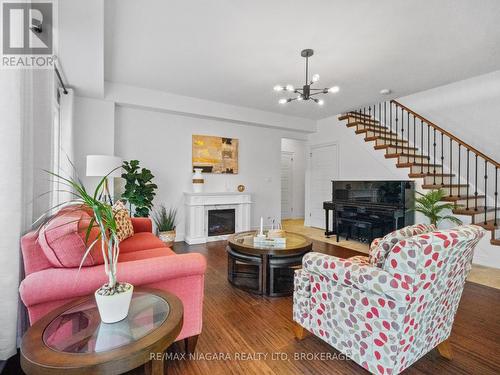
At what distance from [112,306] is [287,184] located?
23.8ft

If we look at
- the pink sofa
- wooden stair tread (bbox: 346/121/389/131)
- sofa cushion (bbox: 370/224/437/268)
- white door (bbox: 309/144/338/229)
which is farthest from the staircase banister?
the pink sofa

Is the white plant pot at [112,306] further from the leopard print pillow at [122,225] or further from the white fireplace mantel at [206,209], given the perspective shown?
the white fireplace mantel at [206,209]

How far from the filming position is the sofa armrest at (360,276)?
1.29m

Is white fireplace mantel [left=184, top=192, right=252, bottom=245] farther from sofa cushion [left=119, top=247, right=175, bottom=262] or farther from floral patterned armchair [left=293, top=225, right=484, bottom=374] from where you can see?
floral patterned armchair [left=293, top=225, right=484, bottom=374]

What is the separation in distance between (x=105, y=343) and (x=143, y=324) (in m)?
0.17

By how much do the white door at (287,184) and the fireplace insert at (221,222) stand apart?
3.03 metres

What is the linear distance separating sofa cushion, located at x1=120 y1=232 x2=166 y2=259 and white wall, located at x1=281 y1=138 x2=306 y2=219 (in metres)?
5.95

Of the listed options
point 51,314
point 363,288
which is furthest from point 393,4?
point 51,314

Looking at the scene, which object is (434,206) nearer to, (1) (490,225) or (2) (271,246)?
(1) (490,225)

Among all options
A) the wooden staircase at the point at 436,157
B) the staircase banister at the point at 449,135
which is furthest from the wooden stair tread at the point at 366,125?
the staircase banister at the point at 449,135

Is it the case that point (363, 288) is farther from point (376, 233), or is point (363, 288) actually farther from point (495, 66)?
point (495, 66)

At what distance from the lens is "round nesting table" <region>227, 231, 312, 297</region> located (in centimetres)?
262

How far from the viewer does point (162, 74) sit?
154 inches

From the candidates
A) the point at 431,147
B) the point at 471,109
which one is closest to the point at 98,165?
the point at 431,147
